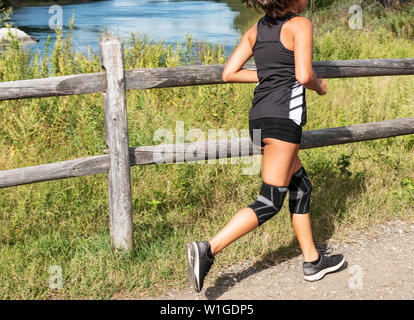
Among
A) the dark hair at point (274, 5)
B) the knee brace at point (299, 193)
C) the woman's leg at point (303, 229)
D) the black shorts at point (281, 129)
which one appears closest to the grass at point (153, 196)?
the woman's leg at point (303, 229)

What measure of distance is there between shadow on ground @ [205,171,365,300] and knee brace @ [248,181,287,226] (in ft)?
1.80

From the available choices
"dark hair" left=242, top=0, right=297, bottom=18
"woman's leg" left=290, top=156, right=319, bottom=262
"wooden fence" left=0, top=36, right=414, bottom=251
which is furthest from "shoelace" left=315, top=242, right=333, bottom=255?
"dark hair" left=242, top=0, right=297, bottom=18

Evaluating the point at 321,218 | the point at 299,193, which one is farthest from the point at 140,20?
the point at 299,193

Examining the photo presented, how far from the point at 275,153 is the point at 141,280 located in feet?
3.73

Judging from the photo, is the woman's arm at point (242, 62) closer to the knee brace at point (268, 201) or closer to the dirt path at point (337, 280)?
the knee brace at point (268, 201)

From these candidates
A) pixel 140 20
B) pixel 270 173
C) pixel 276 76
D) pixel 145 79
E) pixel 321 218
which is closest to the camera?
pixel 276 76

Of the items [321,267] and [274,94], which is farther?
[321,267]

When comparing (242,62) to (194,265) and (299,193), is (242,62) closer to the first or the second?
(299,193)

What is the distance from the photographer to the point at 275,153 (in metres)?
2.82

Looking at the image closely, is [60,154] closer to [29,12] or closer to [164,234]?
[164,234]

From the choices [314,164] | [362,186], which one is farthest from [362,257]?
[314,164]

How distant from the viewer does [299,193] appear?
3113 mm

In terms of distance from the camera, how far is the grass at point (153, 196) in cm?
323

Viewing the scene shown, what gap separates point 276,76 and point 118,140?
1.05 meters
